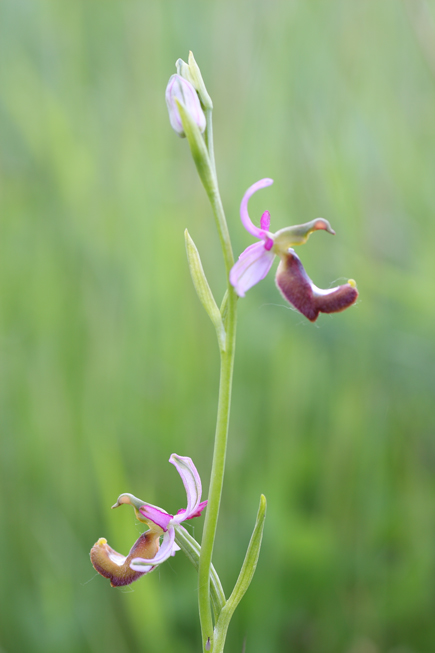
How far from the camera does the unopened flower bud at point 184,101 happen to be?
41.0 inches

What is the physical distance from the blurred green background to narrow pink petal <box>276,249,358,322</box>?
116 cm

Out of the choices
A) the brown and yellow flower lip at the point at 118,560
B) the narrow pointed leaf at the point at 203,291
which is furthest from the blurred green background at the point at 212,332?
the narrow pointed leaf at the point at 203,291

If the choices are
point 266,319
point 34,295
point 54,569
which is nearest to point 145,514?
point 54,569

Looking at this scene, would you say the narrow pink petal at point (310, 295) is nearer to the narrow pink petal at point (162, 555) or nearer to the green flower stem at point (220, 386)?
the green flower stem at point (220, 386)

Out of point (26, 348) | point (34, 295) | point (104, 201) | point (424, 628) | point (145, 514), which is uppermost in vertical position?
point (104, 201)

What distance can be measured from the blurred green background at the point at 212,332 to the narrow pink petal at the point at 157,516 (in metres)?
0.91

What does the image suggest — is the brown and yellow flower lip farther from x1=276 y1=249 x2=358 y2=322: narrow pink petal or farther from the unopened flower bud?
the unopened flower bud

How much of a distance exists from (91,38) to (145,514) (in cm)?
282

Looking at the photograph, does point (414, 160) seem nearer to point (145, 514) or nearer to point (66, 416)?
point (66, 416)

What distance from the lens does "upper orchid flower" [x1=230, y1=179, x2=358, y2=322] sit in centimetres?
101

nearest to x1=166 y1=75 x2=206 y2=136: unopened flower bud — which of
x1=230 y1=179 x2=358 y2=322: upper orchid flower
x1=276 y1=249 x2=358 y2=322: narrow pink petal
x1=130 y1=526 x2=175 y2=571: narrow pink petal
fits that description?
x1=230 y1=179 x2=358 y2=322: upper orchid flower

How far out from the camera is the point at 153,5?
2736 mm

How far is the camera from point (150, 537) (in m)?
1.11

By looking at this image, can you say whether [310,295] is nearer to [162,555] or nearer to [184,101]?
[184,101]
